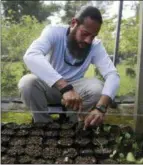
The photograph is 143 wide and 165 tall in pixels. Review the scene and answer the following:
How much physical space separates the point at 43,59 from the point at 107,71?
319mm

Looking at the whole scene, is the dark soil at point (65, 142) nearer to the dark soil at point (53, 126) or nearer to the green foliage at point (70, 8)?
the dark soil at point (53, 126)

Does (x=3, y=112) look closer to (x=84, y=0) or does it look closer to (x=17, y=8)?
(x=17, y=8)

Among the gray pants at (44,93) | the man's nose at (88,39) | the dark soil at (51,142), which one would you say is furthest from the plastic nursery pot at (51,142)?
the man's nose at (88,39)

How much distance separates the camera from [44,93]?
65.2 inches

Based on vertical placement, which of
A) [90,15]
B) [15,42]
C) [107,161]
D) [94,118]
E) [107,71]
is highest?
[90,15]

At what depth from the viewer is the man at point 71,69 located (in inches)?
55.7

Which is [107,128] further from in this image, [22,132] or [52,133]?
[22,132]

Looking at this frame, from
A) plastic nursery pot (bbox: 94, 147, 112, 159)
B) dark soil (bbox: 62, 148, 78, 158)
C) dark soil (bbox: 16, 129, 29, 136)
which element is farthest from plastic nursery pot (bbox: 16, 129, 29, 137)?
plastic nursery pot (bbox: 94, 147, 112, 159)

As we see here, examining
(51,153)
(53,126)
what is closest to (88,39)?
(53,126)

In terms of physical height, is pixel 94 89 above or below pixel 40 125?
above

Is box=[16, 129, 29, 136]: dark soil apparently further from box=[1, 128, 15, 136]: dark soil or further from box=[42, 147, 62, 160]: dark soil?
box=[42, 147, 62, 160]: dark soil

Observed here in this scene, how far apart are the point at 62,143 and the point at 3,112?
397 mm

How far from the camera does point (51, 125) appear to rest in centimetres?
153

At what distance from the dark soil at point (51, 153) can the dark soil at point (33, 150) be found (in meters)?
0.02
